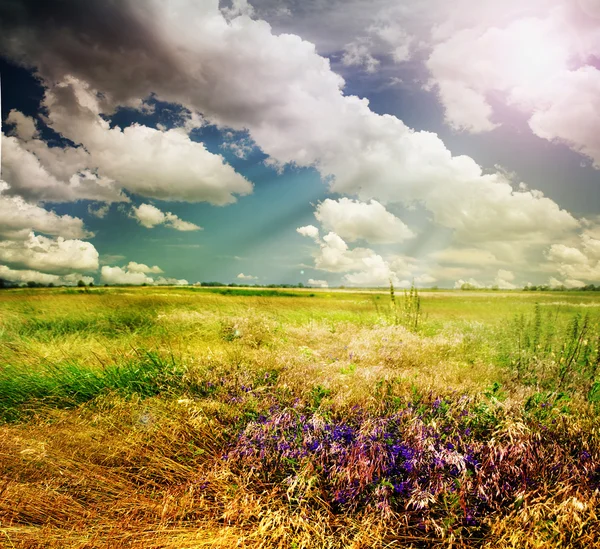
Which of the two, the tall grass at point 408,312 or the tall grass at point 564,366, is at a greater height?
the tall grass at point 408,312

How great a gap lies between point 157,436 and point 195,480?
0.72m

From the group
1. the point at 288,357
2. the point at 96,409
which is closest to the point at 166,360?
the point at 96,409

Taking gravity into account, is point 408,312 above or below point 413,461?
above

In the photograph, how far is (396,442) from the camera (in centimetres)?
290

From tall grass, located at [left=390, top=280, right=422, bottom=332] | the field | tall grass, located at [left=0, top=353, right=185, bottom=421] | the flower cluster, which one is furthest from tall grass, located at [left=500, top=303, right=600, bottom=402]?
tall grass, located at [left=0, top=353, right=185, bottom=421]

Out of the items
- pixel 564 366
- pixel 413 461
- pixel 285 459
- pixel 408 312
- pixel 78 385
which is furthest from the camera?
pixel 408 312

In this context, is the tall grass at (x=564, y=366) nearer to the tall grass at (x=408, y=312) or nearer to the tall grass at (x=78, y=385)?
the tall grass at (x=408, y=312)

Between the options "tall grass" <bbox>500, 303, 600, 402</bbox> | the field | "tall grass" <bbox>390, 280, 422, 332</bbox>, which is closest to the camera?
the field

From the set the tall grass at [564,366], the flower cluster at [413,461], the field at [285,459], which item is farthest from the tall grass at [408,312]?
the flower cluster at [413,461]

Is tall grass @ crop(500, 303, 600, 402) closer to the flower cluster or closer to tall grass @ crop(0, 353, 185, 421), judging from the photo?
the flower cluster

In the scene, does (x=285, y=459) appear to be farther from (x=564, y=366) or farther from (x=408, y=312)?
(x=408, y=312)

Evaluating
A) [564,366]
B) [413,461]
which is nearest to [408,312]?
[564,366]

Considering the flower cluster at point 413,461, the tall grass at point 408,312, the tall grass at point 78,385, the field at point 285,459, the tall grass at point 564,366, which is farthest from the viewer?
the tall grass at point 408,312

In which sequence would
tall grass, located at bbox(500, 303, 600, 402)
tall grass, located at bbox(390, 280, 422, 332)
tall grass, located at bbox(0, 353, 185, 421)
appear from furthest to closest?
tall grass, located at bbox(390, 280, 422, 332) < tall grass, located at bbox(500, 303, 600, 402) < tall grass, located at bbox(0, 353, 185, 421)
